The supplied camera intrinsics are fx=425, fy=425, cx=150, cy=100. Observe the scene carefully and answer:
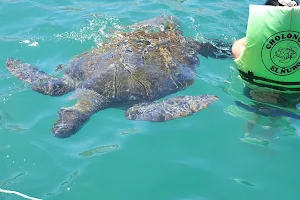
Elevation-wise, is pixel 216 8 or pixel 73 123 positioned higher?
pixel 216 8

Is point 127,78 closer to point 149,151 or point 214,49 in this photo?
point 149,151

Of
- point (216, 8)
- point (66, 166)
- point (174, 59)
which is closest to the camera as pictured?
point (66, 166)

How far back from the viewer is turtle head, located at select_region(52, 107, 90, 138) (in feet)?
18.3

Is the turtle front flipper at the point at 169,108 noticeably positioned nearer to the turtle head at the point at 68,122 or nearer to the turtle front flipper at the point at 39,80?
the turtle head at the point at 68,122

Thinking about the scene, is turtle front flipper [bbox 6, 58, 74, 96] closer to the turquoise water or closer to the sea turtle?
the sea turtle

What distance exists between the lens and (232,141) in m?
5.48

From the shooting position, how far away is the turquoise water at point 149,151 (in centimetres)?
477

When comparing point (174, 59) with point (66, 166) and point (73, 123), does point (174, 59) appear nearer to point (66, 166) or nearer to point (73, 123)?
point (73, 123)

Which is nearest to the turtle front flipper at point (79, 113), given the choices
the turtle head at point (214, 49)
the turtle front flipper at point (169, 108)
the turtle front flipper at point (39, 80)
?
the turtle front flipper at point (39, 80)

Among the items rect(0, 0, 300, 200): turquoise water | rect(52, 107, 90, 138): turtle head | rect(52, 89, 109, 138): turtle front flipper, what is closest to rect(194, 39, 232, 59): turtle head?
rect(0, 0, 300, 200): turquoise water

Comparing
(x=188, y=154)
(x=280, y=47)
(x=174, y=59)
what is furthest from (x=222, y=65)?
(x=188, y=154)

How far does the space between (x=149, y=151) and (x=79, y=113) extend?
1.20 meters

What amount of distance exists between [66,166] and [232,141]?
212 cm

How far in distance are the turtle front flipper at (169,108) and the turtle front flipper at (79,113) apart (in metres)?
0.48
